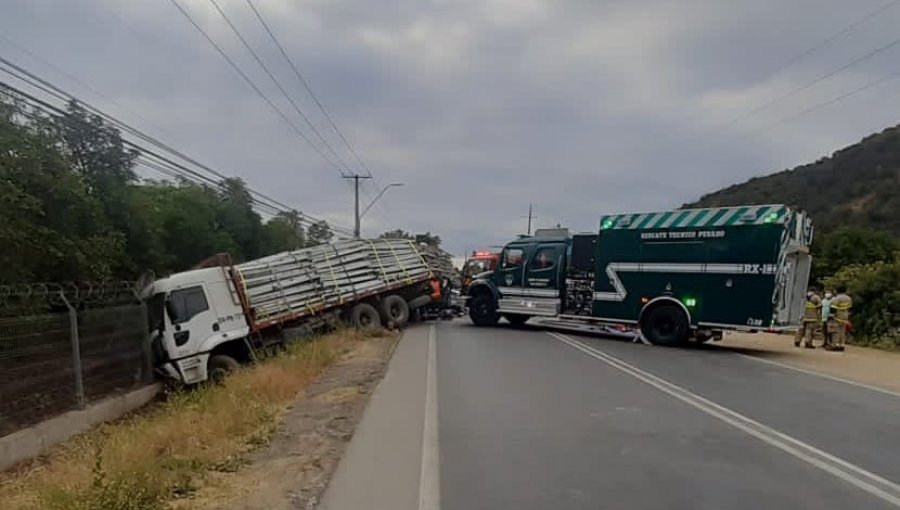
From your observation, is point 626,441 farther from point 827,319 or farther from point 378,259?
point 378,259

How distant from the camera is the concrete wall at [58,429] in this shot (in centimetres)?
1048

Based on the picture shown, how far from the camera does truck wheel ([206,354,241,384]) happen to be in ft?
59.6

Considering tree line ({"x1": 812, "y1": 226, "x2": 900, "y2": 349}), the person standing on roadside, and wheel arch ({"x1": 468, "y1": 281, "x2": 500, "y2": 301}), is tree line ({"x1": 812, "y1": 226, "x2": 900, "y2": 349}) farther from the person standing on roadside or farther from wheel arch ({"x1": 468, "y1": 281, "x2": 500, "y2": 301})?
wheel arch ({"x1": 468, "y1": 281, "x2": 500, "y2": 301})

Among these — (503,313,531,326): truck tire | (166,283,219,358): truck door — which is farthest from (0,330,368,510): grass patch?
(503,313,531,326): truck tire

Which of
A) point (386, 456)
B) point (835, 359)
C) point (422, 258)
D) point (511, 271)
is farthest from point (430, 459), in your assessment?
point (422, 258)

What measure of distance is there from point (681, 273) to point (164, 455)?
14664 millimetres

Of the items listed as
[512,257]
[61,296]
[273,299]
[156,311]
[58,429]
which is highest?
[512,257]

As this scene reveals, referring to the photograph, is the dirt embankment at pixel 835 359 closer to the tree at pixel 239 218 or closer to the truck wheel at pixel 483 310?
the truck wheel at pixel 483 310

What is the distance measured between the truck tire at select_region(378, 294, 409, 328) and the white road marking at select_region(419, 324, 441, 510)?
12262 millimetres

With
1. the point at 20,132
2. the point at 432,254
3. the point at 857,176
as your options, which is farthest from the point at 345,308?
the point at 857,176

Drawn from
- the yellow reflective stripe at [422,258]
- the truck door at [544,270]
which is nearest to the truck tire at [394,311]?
the yellow reflective stripe at [422,258]

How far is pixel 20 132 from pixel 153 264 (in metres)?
10.2

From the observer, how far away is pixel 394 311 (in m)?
24.5

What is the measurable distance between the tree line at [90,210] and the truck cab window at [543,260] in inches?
490
